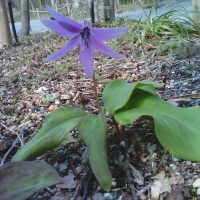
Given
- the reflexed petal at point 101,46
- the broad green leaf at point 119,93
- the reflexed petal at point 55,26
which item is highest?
the reflexed petal at point 55,26

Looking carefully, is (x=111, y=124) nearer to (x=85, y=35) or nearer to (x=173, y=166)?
(x=173, y=166)

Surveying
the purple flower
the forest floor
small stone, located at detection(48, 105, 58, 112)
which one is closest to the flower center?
the purple flower

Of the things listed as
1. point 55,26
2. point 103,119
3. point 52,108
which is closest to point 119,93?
point 103,119

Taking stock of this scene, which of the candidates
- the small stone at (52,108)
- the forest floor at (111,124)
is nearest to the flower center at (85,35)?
the forest floor at (111,124)

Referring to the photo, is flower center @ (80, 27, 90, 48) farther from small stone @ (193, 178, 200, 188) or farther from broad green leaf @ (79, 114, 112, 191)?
small stone @ (193, 178, 200, 188)

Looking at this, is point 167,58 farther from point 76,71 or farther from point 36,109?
point 36,109

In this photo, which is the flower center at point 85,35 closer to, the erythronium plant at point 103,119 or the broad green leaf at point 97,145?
the erythronium plant at point 103,119

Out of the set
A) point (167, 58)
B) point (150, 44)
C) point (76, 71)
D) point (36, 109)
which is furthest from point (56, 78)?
point (150, 44)
